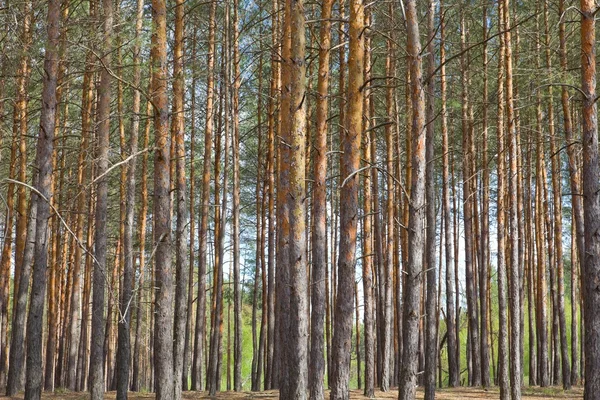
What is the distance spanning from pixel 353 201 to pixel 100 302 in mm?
5341

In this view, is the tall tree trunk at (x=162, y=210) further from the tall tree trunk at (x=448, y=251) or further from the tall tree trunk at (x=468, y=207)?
the tall tree trunk at (x=468, y=207)

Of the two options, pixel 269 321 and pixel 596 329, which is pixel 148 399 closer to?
pixel 269 321

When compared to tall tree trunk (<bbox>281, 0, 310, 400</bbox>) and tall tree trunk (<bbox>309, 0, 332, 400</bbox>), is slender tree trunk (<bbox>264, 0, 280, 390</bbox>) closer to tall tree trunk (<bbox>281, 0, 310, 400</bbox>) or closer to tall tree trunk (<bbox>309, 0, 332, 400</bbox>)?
tall tree trunk (<bbox>309, 0, 332, 400</bbox>)

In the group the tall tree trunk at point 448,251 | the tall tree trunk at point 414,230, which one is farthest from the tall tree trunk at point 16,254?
the tall tree trunk at point 448,251

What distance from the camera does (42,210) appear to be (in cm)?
950

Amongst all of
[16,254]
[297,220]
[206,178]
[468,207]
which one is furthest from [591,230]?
[16,254]

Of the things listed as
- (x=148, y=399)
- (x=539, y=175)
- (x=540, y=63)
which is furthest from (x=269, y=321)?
(x=540, y=63)

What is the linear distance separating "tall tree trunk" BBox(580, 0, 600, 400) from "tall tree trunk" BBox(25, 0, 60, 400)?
24.0 ft

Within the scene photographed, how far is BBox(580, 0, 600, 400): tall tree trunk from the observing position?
29.7 feet

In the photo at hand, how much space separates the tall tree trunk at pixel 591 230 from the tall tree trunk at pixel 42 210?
731 centimetres

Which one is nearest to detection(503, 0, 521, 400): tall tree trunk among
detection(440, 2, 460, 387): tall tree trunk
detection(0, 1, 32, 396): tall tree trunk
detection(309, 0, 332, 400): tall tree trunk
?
detection(440, 2, 460, 387): tall tree trunk

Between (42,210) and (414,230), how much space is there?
202 inches

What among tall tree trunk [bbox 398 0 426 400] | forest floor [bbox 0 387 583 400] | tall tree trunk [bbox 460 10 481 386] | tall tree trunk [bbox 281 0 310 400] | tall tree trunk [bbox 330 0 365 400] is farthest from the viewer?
tall tree trunk [bbox 460 10 481 386]

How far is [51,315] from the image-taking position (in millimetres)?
18047
